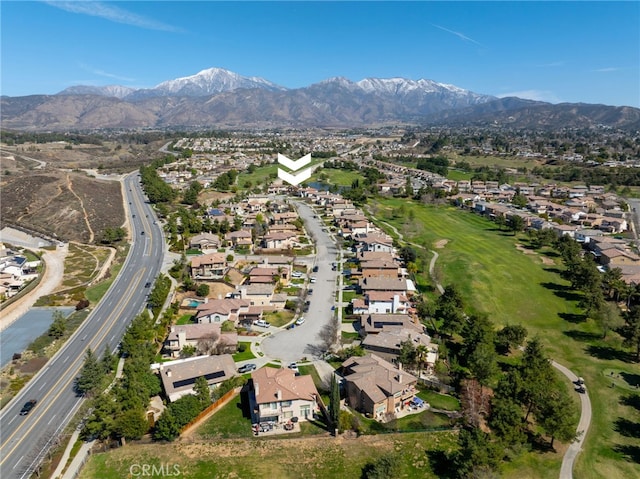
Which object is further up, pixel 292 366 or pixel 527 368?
pixel 527 368

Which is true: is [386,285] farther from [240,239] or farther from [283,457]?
[240,239]

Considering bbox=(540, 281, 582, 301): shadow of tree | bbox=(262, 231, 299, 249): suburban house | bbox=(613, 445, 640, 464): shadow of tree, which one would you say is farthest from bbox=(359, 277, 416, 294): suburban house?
bbox=(613, 445, 640, 464): shadow of tree

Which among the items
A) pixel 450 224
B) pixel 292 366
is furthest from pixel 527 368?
pixel 450 224

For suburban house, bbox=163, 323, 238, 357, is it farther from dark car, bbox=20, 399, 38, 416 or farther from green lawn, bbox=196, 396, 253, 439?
dark car, bbox=20, 399, 38, 416

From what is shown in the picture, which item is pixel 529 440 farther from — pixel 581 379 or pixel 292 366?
pixel 292 366

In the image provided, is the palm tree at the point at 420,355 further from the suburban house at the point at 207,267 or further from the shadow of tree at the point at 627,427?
the suburban house at the point at 207,267

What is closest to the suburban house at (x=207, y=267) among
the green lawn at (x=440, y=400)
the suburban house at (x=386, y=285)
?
the suburban house at (x=386, y=285)
